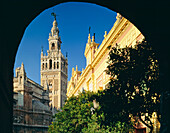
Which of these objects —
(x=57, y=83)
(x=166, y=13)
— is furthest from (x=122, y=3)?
(x=57, y=83)

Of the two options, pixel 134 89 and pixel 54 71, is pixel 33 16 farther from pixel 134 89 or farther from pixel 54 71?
pixel 54 71

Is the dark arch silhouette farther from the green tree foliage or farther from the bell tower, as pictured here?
the bell tower

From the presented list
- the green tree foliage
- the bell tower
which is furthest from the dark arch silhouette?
the bell tower

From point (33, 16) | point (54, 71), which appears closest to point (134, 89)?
point (33, 16)

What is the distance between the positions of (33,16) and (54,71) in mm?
106696

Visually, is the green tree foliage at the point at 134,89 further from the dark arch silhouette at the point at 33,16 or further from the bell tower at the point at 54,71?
the bell tower at the point at 54,71

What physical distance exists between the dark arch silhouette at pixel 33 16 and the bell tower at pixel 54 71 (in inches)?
4089

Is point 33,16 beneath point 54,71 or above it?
beneath

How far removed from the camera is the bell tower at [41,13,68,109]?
361ft

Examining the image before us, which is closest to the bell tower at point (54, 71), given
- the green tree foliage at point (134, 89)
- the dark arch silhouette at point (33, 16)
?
the green tree foliage at point (134, 89)

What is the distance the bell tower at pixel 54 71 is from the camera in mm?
109938

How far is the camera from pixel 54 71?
112 metres

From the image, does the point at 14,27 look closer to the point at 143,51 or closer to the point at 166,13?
the point at 166,13

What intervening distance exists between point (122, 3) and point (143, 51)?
5.49 m
